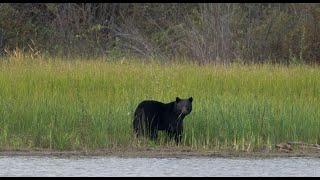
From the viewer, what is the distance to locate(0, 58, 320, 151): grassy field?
9617 mm

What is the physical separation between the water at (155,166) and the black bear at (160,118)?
3.81 ft

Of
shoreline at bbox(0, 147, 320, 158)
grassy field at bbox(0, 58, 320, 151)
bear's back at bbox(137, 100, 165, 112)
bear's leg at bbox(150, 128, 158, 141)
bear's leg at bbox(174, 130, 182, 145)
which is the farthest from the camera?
bear's back at bbox(137, 100, 165, 112)

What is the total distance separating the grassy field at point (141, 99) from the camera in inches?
379

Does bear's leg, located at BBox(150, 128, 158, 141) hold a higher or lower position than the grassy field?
lower

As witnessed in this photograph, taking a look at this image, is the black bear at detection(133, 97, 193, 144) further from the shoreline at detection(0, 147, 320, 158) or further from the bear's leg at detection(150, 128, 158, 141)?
the shoreline at detection(0, 147, 320, 158)

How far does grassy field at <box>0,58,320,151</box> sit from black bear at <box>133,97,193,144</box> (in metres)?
0.12

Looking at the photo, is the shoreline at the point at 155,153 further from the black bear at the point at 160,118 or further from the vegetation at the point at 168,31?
the vegetation at the point at 168,31

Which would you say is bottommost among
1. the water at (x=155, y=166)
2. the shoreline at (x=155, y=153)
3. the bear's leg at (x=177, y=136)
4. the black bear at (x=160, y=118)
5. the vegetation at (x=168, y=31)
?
the water at (x=155, y=166)

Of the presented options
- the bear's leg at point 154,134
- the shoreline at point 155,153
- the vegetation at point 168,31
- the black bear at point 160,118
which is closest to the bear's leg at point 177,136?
the black bear at point 160,118

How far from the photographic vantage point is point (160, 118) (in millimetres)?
10109

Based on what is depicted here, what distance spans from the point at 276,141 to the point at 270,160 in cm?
118

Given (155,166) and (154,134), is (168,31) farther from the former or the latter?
(155,166)

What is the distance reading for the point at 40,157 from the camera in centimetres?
866

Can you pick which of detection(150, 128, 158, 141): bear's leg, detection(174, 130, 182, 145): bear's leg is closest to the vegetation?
detection(150, 128, 158, 141): bear's leg
